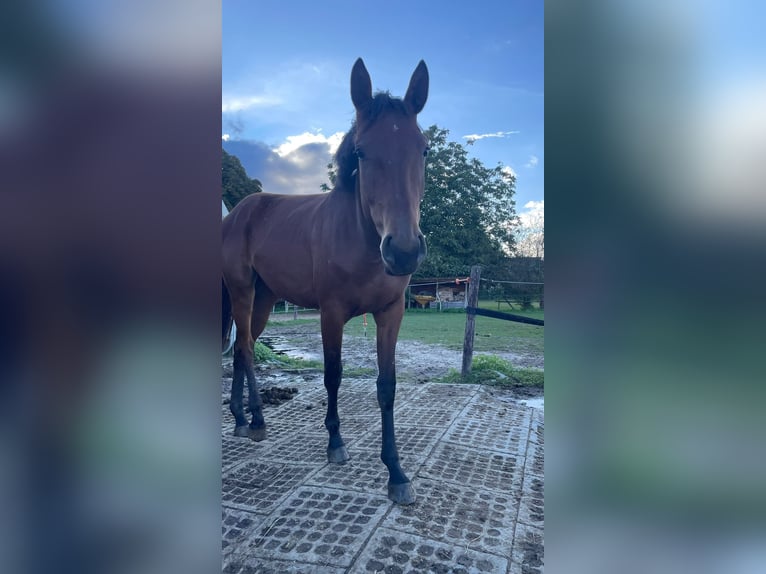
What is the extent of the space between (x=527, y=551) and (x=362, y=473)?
112 centimetres

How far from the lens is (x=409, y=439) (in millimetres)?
3072

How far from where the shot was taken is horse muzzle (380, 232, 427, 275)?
1707mm

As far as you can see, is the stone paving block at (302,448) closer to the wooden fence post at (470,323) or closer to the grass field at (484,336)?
the grass field at (484,336)

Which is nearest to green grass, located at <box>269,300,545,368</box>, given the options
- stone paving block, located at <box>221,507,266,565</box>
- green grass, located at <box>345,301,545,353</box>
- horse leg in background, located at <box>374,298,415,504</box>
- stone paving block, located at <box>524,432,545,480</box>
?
green grass, located at <box>345,301,545,353</box>

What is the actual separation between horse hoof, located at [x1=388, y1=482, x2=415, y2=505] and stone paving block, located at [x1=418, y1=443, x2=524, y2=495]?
0.31 m

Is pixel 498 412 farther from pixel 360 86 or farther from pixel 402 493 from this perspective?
pixel 360 86

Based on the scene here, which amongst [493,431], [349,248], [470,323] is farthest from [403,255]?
[470,323]

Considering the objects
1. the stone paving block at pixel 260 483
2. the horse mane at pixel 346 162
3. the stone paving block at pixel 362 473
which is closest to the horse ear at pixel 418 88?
the horse mane at pixel 346 162

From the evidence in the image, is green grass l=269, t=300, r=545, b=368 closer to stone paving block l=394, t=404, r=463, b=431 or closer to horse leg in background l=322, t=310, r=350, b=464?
stone paving block l=394, t=404, r=463, b=431

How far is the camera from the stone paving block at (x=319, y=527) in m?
1.66

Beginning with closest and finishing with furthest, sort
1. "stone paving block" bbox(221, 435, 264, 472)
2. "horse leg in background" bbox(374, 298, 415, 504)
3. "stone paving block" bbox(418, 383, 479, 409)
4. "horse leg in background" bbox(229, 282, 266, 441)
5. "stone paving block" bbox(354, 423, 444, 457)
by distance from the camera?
"horse leg in background" bbox(374, 298, 415, 504) → "stone paving block" bbox(221, 435, 264, 472) → "stone paving block" bbox(354, 423, 444, 457) → "horse leg in background" bbox(229, 282, 266, 441) → "stone paving block" bbox(418, 383, 479, 409)
